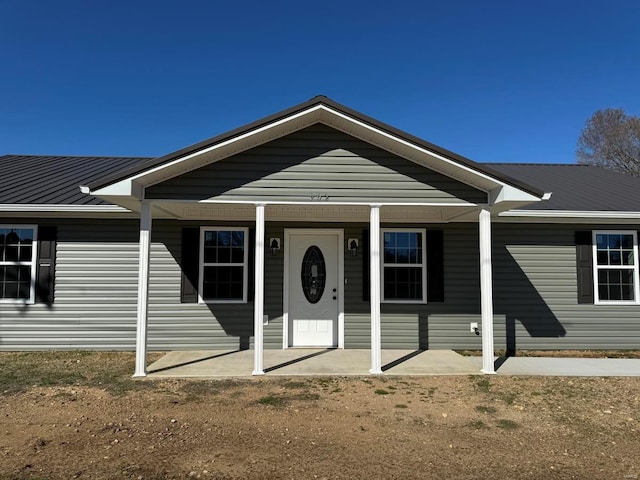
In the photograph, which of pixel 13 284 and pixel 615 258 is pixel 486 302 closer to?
pixel 615 258

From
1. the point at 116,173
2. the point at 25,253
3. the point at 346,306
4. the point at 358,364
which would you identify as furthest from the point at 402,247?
the point at 25,253

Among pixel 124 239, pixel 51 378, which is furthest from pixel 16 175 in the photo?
pixel 51 378

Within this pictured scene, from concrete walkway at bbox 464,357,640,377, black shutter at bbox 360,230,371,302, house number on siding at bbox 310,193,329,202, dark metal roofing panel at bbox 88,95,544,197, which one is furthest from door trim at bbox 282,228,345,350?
dark metal roofing panel at bbox 88,95,544,197

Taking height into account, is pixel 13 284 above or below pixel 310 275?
below

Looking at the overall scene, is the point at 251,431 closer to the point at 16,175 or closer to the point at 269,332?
the point at 269,332

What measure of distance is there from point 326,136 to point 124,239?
433 centimetres

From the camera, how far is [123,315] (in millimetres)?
7961

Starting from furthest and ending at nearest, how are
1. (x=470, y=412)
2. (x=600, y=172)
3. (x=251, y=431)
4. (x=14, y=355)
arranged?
(x=600, y=172)
(x=14, y=355)
(x=470, y=412)
(x=251, y=431)

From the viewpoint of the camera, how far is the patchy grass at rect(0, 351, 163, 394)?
577 centimetres

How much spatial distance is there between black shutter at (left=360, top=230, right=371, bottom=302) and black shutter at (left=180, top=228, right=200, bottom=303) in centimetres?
313

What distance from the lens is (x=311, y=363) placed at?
22.7 feet

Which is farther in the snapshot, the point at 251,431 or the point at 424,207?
the point at 424,207

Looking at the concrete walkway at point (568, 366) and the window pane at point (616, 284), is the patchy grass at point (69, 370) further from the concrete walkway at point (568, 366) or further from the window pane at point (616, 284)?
the window pane at point (616, 284)

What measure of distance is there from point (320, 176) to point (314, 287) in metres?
2.63
